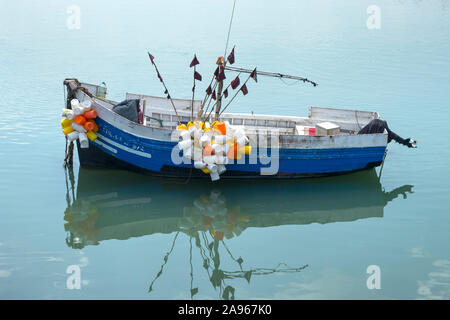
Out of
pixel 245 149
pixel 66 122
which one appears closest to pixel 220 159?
Result: pixel 245 149

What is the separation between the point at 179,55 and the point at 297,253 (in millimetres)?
17238

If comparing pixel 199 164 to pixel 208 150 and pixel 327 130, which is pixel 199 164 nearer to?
pixel 208 150

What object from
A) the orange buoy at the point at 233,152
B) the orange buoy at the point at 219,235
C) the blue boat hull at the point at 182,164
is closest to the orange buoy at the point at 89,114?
→ the blue boat hull at the point at 182,164

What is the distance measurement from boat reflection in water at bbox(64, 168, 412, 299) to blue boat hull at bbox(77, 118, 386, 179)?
1.08ft

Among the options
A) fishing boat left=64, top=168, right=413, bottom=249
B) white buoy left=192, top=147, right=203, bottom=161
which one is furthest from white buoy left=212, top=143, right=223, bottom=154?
fishing boat left=64, top=168, right=413, bottom=249

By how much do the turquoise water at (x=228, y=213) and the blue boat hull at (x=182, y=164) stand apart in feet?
1.17

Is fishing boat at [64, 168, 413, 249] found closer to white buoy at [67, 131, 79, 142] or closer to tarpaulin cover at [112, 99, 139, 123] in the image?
white buoy at [67, 131, 79, 142]

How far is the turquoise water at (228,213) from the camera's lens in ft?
28.7

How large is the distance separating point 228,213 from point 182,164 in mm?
1559

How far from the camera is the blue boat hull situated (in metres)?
11.7

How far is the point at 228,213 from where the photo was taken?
11.2 meters

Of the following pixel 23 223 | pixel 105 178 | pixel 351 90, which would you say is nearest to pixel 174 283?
pixel 23 223

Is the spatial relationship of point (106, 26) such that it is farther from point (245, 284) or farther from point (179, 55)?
point (245, 284)

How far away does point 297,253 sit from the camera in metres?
9.69
